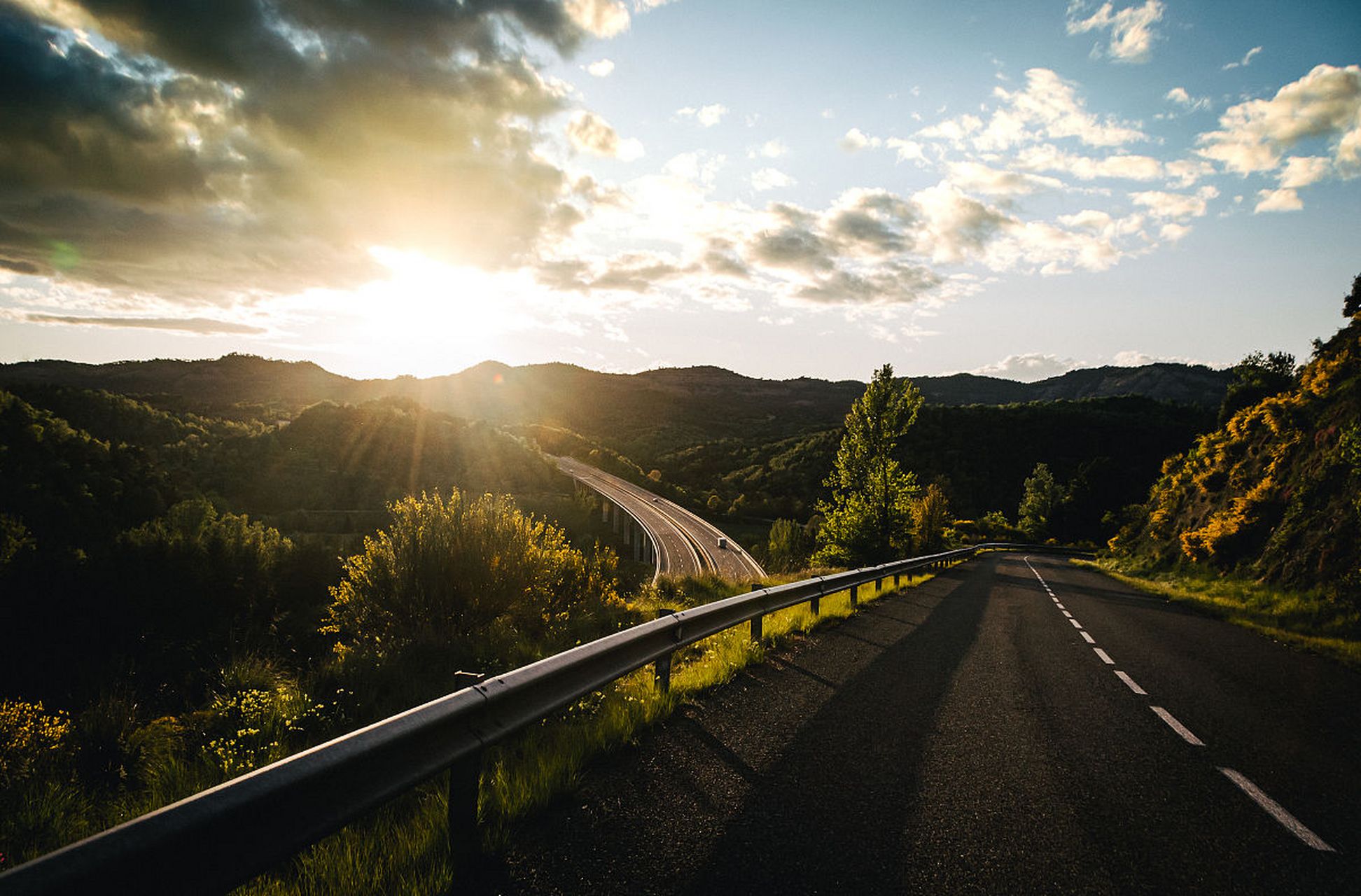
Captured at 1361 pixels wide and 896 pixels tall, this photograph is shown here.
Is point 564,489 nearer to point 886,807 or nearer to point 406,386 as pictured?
point 886,807

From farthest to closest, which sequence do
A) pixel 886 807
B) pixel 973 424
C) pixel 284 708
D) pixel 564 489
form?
Answer: pixel 973 424, pixel 564 489, pixel 284 708, pixel 886 807

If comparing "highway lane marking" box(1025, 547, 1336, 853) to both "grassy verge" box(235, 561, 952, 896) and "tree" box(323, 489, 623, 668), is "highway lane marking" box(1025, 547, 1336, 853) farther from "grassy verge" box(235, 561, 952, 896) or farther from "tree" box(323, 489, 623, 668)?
"tree" box(323, 489, 623, 668)

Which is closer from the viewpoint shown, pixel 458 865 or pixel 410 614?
pixel 458 865

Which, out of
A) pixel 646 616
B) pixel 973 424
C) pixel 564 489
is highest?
pixel 973 424

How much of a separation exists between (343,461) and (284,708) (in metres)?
43.7

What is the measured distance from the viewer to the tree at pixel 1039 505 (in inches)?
2862

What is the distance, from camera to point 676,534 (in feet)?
182

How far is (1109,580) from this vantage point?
27.0 m

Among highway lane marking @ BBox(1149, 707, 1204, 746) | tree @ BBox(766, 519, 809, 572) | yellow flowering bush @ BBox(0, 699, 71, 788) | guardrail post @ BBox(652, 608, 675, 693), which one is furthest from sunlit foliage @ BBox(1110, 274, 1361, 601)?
yellow flowering bush @ BBox(0, 699, 71, 788)

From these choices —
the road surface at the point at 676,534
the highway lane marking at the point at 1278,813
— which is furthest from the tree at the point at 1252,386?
the highway lane marking at the point at 1278,813

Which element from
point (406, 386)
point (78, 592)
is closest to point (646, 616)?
point (78, 592)

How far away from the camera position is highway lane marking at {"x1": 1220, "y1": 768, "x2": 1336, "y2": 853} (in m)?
3.30

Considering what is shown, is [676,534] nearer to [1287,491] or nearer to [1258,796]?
[1287,491]

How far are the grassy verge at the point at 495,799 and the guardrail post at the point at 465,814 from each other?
0.21 feet
